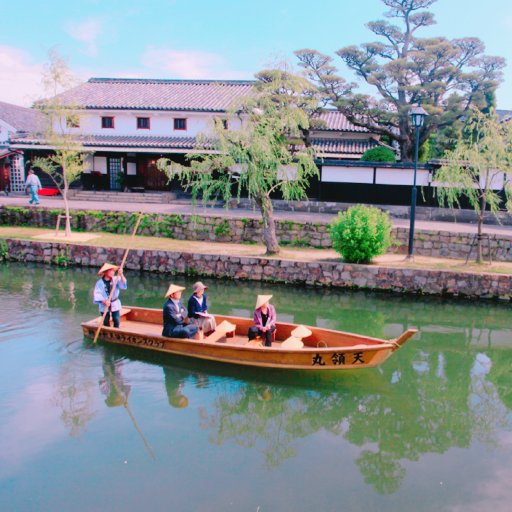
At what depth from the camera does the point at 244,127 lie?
1639 cm

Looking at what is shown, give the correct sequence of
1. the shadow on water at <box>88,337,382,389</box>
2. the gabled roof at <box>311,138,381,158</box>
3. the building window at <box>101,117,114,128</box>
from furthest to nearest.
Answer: the building window at <box>101,117,114,128</box> < the gabled roof at <box>311,138,381,158</box> < the shadow on water at <box>88,337,382,389</box>

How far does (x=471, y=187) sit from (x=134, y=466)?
13.1m

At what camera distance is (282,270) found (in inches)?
658

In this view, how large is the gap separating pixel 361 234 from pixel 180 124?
16258 millimetres

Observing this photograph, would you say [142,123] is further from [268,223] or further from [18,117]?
[18,117]

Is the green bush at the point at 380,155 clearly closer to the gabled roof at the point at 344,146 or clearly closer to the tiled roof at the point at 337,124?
the gabled roof at the point at 344,146

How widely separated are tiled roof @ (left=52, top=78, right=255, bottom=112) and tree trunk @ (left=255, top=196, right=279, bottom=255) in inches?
493

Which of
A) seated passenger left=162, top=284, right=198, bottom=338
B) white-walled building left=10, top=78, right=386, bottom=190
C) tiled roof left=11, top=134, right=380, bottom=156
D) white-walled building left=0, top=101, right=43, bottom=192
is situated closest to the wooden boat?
seated passenger left=162, top=284, right=198, bottom=338

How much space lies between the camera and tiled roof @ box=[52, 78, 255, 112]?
28.7m

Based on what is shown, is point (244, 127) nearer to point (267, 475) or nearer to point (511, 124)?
point (511, 124)

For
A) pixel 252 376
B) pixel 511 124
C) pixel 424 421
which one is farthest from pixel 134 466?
pixel 511 124

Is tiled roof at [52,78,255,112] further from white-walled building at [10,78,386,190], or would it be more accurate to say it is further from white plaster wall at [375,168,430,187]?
white plaster wall at [375,168,430,187]

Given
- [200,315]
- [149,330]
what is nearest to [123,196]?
[149,330]

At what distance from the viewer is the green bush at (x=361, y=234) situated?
52.8 ft
